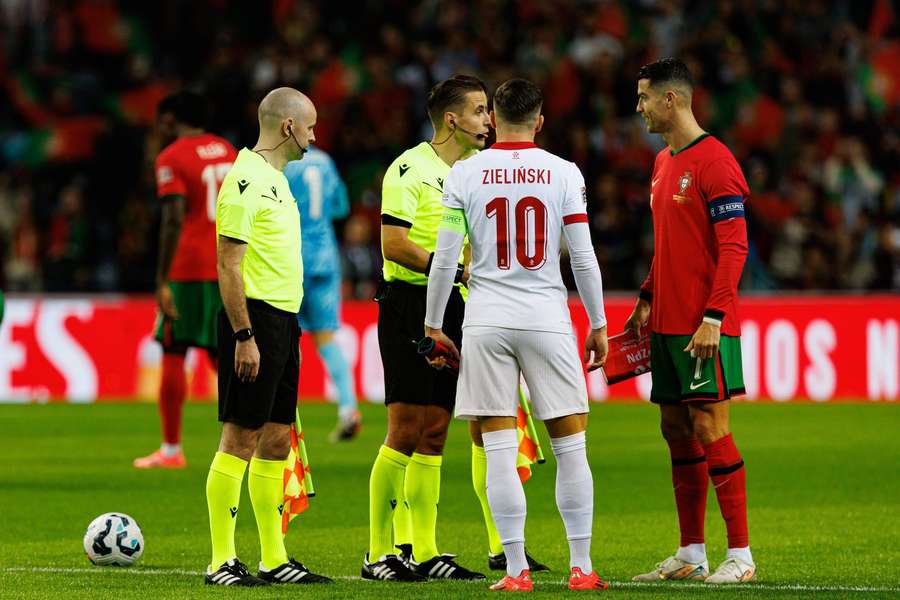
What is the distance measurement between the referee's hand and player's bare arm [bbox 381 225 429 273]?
0.85 meters

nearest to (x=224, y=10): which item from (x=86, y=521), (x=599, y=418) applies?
(x=599, y=418)

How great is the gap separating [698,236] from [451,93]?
1.27 metres

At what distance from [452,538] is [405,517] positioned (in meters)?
1.23

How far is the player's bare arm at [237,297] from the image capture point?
22.9 ft

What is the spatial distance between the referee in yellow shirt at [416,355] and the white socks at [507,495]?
2.50 feet

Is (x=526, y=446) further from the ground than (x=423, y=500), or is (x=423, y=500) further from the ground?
(x=526, y=446)

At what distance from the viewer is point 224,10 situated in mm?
25062

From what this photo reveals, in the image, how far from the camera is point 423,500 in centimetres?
765

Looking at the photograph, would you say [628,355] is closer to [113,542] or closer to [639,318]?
[639,318]

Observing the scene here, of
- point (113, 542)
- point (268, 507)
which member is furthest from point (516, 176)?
point (113, 542)

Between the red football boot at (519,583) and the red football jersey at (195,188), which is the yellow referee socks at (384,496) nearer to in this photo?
the red football boot at (519,583)

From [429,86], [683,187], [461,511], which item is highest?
[429,86]

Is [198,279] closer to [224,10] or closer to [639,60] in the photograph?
[639,60]

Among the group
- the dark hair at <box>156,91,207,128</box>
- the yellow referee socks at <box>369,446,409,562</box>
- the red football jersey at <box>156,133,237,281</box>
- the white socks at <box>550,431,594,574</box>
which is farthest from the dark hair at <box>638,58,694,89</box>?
the dark hair at <box>156,91,207,128</box>
